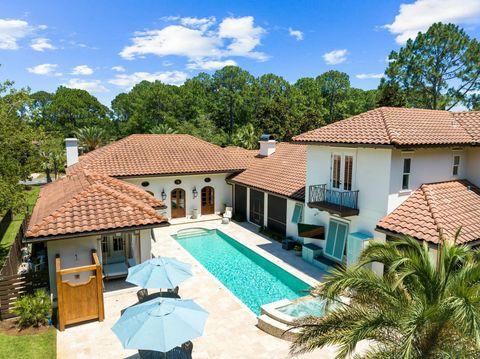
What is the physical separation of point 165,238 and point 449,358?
2002 cm

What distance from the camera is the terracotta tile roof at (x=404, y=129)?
→ 51.8ft

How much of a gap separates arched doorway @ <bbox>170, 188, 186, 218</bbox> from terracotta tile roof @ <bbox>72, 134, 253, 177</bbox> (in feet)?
7.38

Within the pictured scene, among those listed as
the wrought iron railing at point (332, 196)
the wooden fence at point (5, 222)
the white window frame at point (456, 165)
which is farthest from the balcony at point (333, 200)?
the wooden fence at point (5, 222)

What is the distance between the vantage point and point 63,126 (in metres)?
79.8

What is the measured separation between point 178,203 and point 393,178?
18641 mm

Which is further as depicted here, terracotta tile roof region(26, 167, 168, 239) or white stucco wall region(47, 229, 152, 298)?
white stucco wall region(47, 229, 152, 298)

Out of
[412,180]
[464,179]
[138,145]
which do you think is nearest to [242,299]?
[412,180]

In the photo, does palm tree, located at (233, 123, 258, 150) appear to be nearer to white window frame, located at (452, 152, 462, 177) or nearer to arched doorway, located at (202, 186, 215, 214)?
arched doorway, located at (202, 186, 215, 214)

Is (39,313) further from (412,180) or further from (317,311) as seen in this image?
(412,180)

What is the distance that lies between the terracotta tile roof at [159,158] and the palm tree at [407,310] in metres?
21.5

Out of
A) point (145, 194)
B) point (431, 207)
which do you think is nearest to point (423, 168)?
point (431, 207)

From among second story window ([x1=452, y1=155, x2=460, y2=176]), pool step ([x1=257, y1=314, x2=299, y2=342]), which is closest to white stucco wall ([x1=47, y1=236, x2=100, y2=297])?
pool step ([x1=257, y1=314, x2=299, y2=342])

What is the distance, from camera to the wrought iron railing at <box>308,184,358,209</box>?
17.2 m

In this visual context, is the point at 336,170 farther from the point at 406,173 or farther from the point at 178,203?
the point at 178,203
